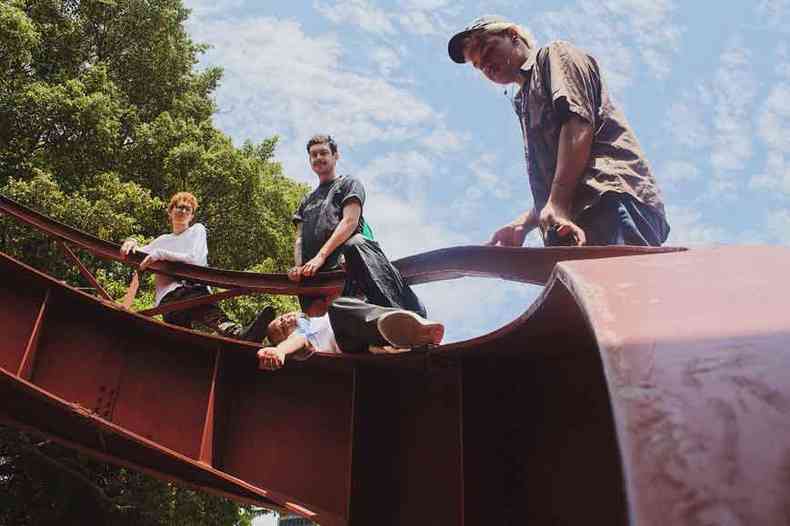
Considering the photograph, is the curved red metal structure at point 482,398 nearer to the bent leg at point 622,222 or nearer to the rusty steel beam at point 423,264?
the rusty steel beam at point 423,264

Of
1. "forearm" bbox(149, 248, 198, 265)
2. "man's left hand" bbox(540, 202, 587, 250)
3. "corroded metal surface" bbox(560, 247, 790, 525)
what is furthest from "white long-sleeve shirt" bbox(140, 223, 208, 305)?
"corroded metal surface" bbox(560, 247, 790, 525)

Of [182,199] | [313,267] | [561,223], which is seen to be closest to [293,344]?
[313,267]

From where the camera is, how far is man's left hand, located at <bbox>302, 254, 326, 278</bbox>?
4477mm

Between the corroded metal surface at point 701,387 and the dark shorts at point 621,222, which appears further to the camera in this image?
the dark shorts at point 621,222

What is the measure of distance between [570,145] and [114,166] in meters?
13.6

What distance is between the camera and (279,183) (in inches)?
711

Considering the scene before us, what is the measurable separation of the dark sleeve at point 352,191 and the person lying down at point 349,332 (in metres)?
0.88

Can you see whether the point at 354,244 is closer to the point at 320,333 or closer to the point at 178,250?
the point at 320,333

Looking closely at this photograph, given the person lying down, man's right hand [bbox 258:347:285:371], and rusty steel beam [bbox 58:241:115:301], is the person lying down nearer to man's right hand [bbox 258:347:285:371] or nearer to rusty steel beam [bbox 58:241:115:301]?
man's right hand [bbox 258:347:285:371]

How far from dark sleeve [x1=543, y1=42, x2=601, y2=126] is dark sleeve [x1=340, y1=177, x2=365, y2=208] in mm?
1561

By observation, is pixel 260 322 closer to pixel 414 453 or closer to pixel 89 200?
pixel 414 453

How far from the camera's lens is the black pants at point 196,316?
5.39m

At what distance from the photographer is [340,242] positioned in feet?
14.7

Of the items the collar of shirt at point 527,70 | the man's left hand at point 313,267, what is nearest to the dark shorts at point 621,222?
the collar of shirt at point 527,70
